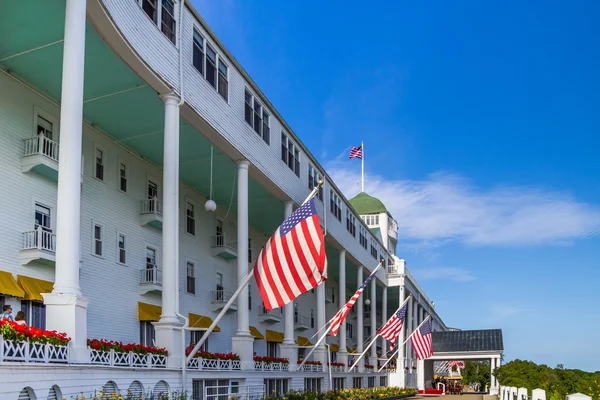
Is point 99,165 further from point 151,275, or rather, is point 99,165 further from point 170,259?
point 170,259

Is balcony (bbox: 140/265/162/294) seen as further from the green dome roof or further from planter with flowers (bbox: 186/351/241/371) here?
the green dome roof

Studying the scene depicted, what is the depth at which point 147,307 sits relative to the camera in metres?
29.3

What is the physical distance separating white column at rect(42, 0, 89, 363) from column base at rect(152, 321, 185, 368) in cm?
526

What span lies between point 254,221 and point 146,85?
20003 millimetres

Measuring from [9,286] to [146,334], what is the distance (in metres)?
9.10

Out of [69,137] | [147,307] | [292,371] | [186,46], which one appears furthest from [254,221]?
[69,137]

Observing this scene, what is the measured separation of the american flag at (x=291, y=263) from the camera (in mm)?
20531

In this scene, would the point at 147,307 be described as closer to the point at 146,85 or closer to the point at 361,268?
the point at 146,85

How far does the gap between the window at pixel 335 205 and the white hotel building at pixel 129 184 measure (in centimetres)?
732

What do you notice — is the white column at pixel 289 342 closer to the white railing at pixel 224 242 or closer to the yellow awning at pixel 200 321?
the yellow awning at pixel 200 321

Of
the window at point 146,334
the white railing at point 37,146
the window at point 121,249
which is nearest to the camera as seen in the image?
the white railing at point 37,146

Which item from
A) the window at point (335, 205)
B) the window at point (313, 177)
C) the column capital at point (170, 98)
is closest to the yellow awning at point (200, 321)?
the window at point (313, 177)

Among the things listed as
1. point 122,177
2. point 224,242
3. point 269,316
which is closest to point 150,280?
point 122,177

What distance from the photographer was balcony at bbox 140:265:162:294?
29.0 m
